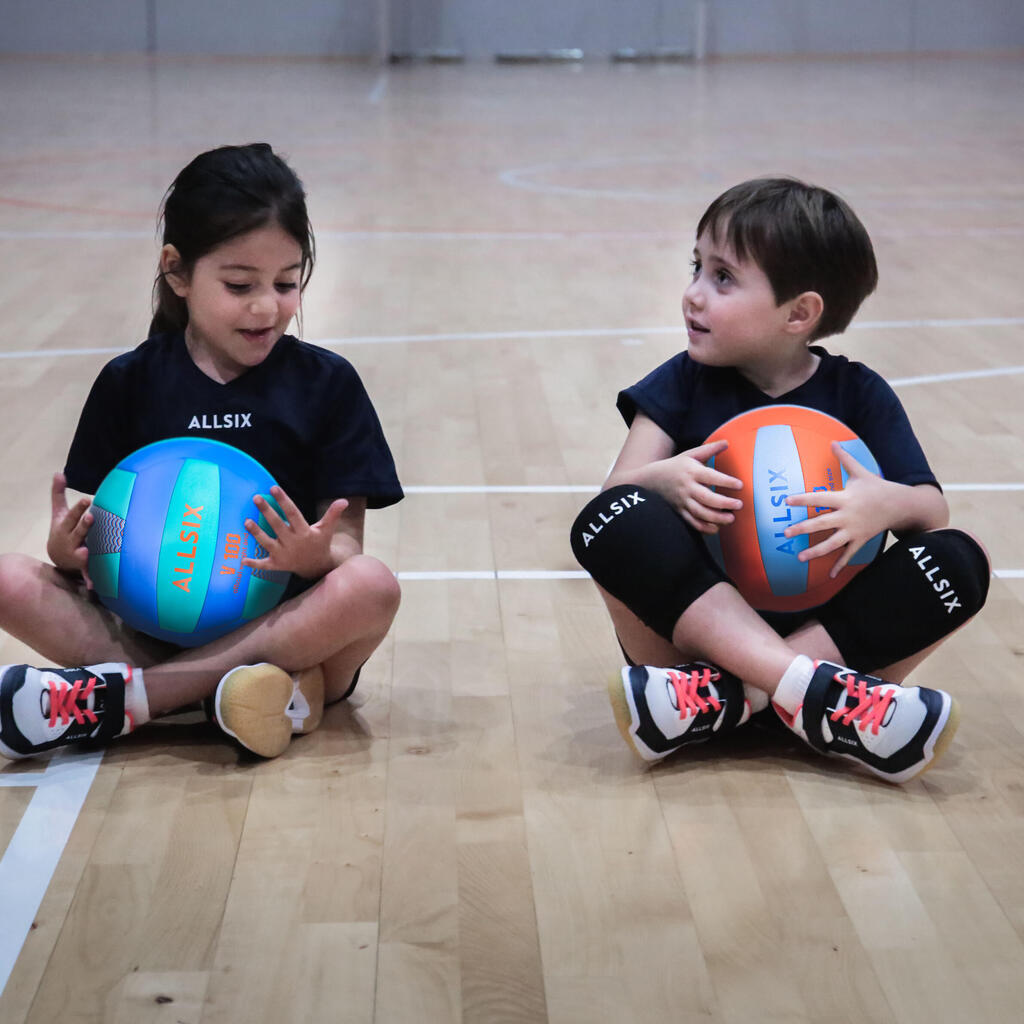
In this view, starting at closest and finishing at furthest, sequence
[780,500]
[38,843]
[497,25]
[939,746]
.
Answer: [38,843] < [939,746] < [780,500] < [497,25]

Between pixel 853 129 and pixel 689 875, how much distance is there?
9.82 m

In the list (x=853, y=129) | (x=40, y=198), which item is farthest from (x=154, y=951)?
(x=853, y=129)

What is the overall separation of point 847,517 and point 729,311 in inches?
13.8

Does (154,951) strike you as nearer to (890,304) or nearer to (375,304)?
(375,304)

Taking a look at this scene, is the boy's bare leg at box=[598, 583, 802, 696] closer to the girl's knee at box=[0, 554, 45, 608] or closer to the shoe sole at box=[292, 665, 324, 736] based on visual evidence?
the shoe sole at box=[292, 665, 324, 736]

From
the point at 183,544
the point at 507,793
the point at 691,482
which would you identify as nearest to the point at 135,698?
the point at 183,544

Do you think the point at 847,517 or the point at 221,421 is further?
the point at 221,421

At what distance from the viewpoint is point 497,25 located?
680 inches

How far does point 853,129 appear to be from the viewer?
1087 centimetres

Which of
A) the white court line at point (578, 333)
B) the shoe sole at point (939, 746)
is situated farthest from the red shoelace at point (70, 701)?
the white court line at point (578, 333)

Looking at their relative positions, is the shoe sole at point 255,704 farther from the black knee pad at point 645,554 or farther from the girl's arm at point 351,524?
the black knee pad at point 645,554

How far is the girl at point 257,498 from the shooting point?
2.09 m

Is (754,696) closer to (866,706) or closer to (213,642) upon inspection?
(866,706)

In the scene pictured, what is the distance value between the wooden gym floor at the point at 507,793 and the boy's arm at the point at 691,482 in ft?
1.15
